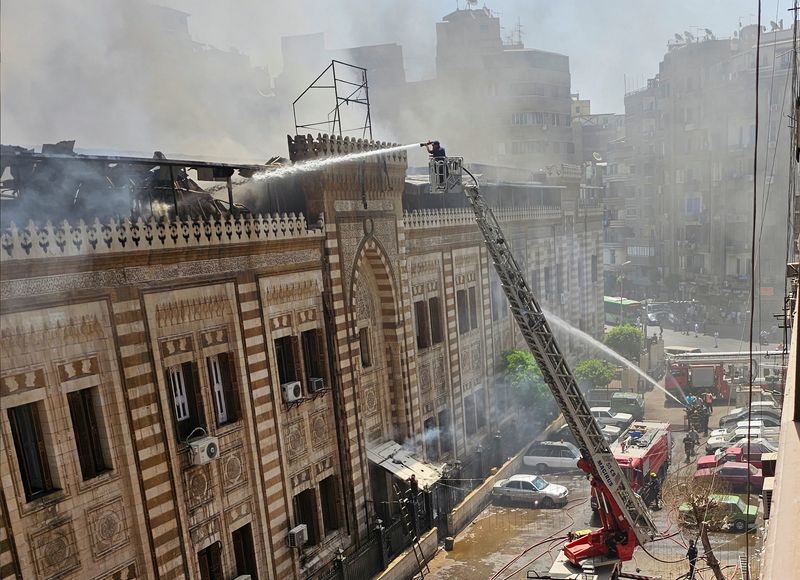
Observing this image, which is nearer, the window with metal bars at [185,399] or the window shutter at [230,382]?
the window with metal bars at [185,399]

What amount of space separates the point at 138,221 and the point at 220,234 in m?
1.77

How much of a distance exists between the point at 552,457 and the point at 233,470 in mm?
11605

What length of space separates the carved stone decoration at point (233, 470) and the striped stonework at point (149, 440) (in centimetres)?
127

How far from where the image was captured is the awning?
15934 mm

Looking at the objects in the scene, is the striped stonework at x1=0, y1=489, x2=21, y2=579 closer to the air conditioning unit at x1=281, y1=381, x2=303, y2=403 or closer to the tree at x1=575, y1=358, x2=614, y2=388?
the air conditioning unit at x1=281, y1=381, x2=303, y2=403

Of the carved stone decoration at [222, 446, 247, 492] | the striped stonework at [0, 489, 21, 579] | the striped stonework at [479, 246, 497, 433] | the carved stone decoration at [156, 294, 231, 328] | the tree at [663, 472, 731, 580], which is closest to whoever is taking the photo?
the striped stonework at [0, 489, 21, 579]

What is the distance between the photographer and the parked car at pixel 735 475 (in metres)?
17.7

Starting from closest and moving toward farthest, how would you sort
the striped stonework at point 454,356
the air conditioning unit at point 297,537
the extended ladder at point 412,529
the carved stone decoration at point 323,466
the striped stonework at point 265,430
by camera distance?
the striped stonework at point 265,430 < the air conditioning unit at point 297,537 < the carved stone decoration at point 323,466 < the extended ladder at point 412,529 < the striped stonework at point 454,356

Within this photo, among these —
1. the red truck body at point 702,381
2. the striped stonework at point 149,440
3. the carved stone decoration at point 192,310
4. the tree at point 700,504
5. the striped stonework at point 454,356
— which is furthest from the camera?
the red truck body at point 702,381

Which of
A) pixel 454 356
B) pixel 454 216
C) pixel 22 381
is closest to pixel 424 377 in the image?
pixel 454 356

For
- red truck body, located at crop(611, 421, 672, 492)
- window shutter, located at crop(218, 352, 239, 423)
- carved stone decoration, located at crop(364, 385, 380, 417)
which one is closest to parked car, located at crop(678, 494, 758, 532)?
red truck body, located at crop(611, 421, 672, 492)

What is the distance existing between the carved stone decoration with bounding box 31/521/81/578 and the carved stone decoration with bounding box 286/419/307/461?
473cm

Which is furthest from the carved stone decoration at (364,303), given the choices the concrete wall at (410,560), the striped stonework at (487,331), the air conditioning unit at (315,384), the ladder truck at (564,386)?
the striped stonework at (487,331)

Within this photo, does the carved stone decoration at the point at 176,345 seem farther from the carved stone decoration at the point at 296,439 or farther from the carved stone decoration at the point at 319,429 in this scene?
the carved stone decoration at the point at 319,429
